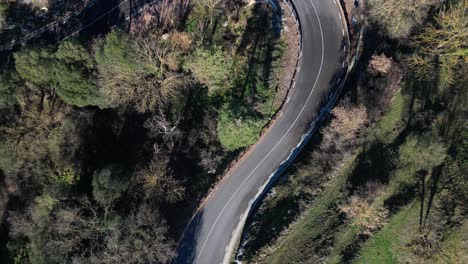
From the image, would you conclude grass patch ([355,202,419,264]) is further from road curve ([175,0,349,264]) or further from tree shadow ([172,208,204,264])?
tree shadow ([172,208,204,264])

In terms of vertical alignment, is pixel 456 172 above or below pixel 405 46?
below

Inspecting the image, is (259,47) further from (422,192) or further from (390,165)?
(422,192)

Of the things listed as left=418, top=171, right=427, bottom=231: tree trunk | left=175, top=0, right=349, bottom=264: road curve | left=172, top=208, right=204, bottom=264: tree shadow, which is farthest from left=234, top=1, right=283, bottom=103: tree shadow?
left=418, top=171, right=427, bottom=231: tree trunk

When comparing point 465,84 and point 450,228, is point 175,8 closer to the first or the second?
point 465,84

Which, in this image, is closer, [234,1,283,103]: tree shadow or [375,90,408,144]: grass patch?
[375,90,408,144]: grass patch

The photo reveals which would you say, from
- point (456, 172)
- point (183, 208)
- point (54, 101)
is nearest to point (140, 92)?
point (54, 101)

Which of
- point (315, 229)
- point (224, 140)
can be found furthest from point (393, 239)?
point (224, 140)

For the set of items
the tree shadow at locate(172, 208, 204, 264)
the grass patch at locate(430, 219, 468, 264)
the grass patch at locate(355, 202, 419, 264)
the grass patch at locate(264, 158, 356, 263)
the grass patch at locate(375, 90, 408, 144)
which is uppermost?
the tree shadow at locate(172, 208, 204, 264)
